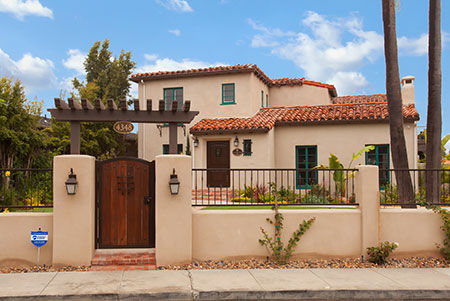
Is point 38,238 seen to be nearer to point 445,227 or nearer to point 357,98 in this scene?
Answer: point 445,227

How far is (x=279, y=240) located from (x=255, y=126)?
28.9 ft

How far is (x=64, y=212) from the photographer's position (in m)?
7.83

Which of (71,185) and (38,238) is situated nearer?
(71,185)

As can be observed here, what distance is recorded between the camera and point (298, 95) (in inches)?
853

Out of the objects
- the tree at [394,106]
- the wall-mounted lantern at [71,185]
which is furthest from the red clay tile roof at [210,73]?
the wall-mounted lantern at [71,185]

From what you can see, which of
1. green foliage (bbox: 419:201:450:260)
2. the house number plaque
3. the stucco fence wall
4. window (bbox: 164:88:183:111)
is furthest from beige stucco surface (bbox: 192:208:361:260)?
window (bbox: 164:88:183:111)

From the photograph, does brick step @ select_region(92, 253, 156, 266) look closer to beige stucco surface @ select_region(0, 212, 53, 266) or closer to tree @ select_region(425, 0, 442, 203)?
beige stucco surface @ select_region(0, 212, 53, 266)

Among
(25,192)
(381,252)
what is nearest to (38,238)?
(25,192)

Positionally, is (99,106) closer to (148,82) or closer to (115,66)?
(148,82)

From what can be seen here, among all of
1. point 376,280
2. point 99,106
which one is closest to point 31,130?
point 99,106

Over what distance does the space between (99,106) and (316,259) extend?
569cm

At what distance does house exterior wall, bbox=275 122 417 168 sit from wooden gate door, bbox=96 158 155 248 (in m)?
10.2

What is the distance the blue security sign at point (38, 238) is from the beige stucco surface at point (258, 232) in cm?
293

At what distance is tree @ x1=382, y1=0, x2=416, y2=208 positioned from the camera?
10.2 metres
